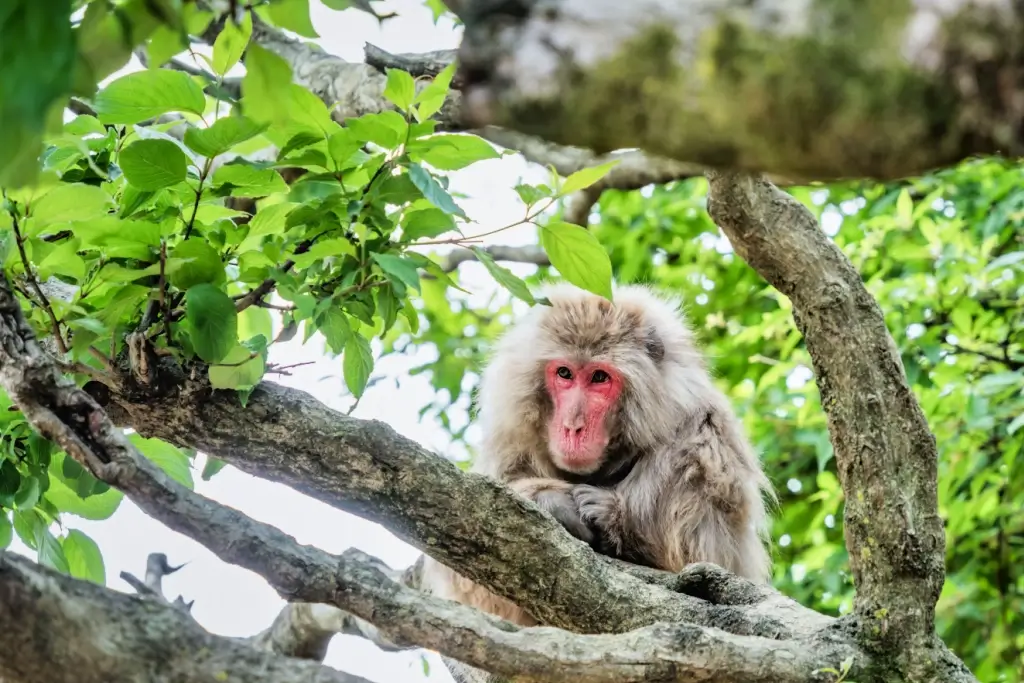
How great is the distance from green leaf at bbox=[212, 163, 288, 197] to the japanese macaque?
1800 millimetres

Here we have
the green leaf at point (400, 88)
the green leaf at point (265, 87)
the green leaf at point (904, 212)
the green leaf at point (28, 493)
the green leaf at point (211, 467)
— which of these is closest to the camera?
the green leaf at point (265, 87)

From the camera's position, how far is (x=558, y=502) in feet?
12.0

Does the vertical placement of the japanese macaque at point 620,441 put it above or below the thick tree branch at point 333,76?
below

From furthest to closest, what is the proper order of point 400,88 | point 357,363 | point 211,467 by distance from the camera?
point 211,467
point 357,363
point 400,88

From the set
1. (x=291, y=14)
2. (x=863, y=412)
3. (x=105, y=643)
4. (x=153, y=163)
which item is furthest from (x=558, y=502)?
(x=291, y=14)

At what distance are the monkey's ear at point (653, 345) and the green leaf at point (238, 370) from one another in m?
2.29

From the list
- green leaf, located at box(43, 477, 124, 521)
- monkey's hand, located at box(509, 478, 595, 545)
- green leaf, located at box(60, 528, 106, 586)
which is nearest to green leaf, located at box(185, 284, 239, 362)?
green leaf, located at box(43, 477, 124, 521)

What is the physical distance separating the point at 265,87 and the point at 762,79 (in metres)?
0.54

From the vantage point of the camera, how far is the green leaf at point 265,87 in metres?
1.25

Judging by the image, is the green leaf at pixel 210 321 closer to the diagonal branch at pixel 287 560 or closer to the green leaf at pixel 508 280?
the diagonal branch at pixel 287 560

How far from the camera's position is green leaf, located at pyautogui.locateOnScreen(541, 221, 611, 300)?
7.13 ft

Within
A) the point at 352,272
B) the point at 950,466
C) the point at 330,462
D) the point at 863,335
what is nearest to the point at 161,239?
the point at 352,272

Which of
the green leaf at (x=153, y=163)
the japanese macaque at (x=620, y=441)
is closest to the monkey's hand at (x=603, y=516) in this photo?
the japanese macaque at (x=620, y=441)

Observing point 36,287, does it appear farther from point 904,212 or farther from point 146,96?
point 904,212
